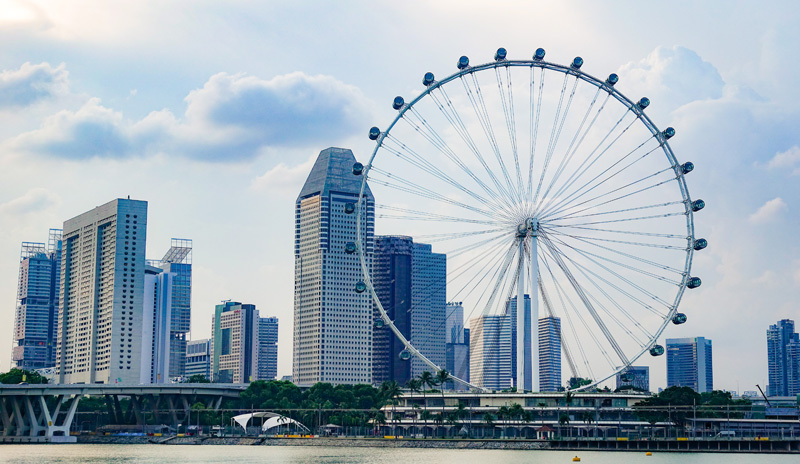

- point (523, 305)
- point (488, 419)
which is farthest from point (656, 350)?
point (488, 419)

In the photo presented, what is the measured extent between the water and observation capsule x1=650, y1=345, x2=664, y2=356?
11.8 m

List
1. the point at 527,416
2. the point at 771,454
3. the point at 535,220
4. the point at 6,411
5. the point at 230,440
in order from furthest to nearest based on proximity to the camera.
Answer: the point at 6,411, the point at 230,440, the point at 527,416, the point at 771,454, the point at 535,220

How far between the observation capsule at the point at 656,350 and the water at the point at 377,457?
11.8 m

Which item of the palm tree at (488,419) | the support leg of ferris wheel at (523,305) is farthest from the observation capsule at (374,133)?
the palm tree at (488,419)

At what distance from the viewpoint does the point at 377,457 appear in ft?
419

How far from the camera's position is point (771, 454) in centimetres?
13725

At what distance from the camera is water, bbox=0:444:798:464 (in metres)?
120

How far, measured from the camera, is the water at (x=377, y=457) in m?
120

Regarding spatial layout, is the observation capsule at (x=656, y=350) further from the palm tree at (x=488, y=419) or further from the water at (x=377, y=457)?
the palm tree at (x=488, y=419)

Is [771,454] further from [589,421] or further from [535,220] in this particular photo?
[535,220]

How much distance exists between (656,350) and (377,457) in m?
34.3

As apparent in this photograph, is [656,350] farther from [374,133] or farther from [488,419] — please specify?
[488,419]

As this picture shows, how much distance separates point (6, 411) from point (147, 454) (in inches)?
2685

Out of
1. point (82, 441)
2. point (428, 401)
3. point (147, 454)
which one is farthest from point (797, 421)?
point (82, 441)
